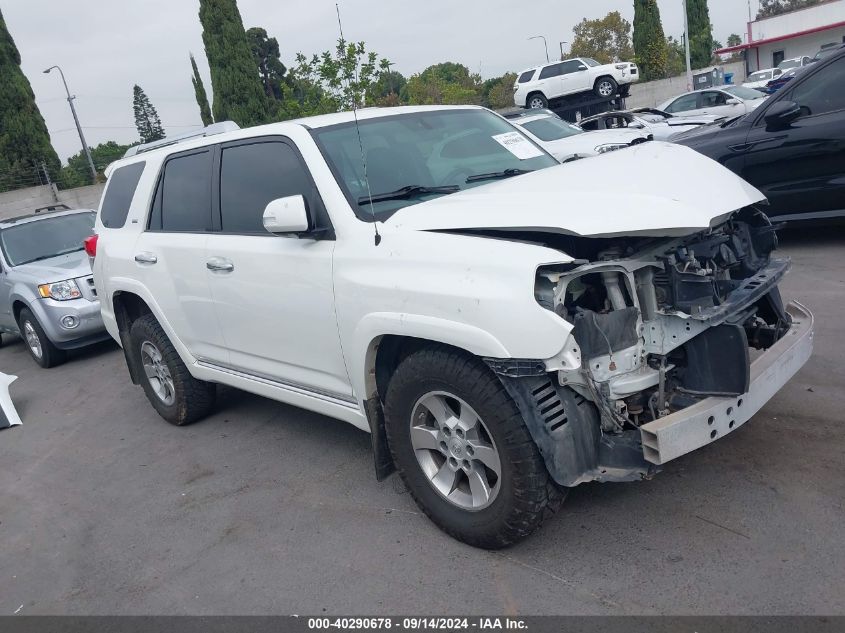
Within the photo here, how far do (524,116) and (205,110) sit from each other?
4119 cm

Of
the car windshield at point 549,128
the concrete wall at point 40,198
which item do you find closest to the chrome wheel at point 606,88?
the car windshield at point 549,128

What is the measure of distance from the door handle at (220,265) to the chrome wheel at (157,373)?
1295 mm

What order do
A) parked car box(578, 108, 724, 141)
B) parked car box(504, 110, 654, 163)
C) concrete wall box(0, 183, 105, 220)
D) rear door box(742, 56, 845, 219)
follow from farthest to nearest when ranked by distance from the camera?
1. concrete wall box(0, 183, 105, 220)
2. parked car box(578, 108, 724, 141)
3. parked car box(504, 110, 654, 163)
4. rear door box(742, 56, 845, 219)

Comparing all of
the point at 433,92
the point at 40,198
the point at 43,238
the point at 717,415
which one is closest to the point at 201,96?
the point at 433,92

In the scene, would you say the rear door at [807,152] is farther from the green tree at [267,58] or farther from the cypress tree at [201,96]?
the cypress tree at [201,96]

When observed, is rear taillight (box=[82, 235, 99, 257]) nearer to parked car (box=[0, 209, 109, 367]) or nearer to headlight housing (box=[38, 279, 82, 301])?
parked car (box=[0, 209, 109, 367])

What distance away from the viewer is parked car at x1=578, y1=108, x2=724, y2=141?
1405 cm

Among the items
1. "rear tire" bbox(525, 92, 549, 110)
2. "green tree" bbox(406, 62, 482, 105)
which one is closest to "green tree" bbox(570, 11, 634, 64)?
"green tree" bbox(406, 62, 482, 105)

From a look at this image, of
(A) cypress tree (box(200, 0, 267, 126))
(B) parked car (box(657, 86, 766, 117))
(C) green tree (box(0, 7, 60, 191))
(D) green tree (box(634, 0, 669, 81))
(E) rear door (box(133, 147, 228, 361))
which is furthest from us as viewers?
(D) green tree (box(634, 0, 669, 81))

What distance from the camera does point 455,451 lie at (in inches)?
128

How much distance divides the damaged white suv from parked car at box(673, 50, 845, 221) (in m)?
3.51

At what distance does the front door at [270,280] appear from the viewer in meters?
Answer: 3.78

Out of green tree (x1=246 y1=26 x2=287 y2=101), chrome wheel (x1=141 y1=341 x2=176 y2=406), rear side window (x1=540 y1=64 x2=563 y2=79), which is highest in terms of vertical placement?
green tree (x1=246 y1=26 x2=287 y2=101)
